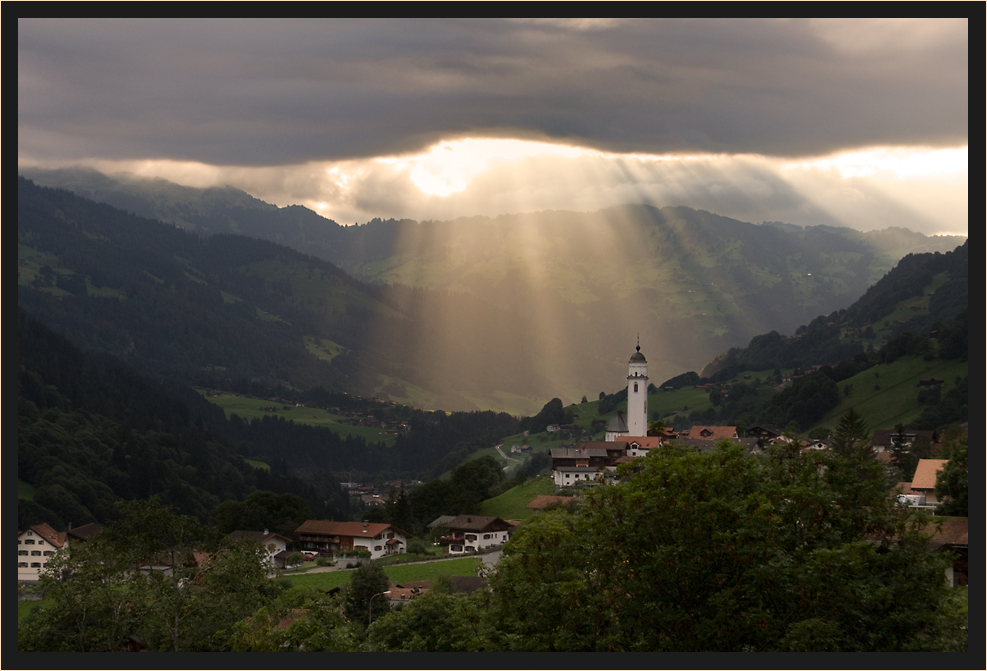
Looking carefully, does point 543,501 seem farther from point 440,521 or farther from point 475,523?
point 440,521

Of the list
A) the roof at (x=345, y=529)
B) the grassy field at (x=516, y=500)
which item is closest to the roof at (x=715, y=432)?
the grassy field at (x=516, y=500)

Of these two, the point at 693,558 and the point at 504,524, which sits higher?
the point at 693,558

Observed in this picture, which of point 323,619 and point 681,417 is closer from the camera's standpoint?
point 323,619

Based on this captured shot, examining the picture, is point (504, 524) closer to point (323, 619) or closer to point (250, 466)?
point (323, 619)

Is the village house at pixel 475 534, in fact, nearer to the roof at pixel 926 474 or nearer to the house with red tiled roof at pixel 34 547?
the roof at pixel 926 474

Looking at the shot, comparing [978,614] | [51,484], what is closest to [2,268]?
[978,614]

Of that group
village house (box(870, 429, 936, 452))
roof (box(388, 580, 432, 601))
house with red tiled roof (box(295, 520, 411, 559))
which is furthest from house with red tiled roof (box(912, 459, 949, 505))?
house with red tiled roof (box(295, 520, 411, 559))

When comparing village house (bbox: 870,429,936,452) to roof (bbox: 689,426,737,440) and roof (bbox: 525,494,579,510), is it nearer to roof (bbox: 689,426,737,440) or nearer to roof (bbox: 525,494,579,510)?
roof (bbox: 689,426,737,440)
